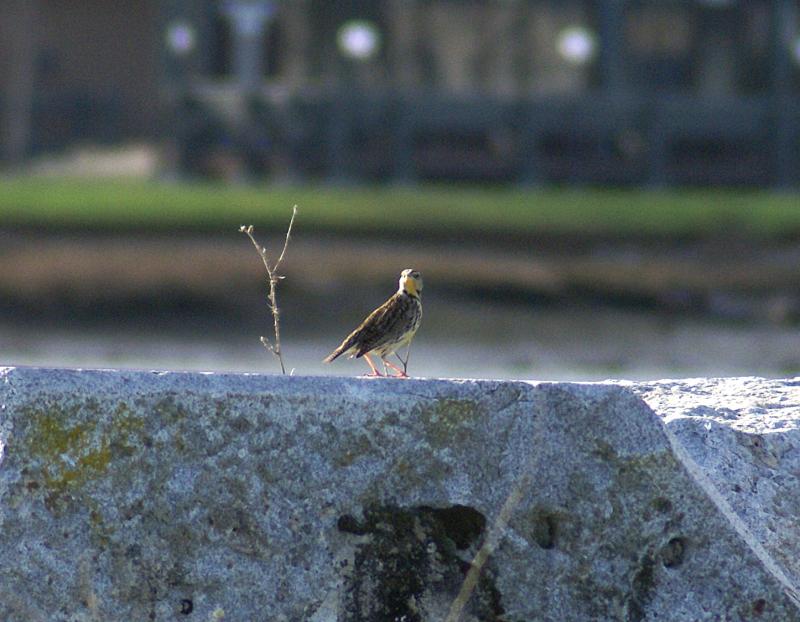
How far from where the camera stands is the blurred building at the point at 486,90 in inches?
896

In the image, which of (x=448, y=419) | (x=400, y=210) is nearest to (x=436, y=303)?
(x=400, y=210)

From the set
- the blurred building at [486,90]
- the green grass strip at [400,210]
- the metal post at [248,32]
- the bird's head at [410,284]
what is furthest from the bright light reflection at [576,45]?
the bird's head at [410,284]

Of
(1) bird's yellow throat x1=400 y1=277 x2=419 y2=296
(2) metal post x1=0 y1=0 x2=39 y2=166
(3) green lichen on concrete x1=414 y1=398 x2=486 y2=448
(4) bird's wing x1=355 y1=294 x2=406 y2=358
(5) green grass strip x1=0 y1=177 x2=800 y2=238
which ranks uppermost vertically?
(2) metal post x1=0 y1=0 x2=39 y2=166

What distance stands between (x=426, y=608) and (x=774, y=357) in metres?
11.2

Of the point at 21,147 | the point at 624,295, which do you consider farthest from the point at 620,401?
the point at 21,147

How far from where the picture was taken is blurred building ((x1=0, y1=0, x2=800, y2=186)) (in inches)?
896

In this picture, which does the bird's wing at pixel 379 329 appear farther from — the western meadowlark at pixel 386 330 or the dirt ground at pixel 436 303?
the dirt ground at pixel 436 303

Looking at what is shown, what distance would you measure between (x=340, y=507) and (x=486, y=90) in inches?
779

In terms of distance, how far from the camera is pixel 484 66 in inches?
920

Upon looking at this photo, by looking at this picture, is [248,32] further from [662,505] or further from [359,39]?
[662,505]

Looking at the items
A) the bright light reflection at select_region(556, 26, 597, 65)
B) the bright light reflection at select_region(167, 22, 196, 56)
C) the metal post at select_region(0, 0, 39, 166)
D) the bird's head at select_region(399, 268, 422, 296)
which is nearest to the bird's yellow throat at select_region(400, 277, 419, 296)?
the bird's head at select_region(399, 268, 422, 296)

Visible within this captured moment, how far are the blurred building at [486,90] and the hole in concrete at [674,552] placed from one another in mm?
18908

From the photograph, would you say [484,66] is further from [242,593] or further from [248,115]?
[242,593]

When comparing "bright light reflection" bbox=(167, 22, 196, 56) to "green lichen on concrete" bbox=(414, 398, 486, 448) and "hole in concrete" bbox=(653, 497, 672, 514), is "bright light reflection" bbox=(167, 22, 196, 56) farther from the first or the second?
"hole in concrete" bbox=(653, 497, 672, 514)
